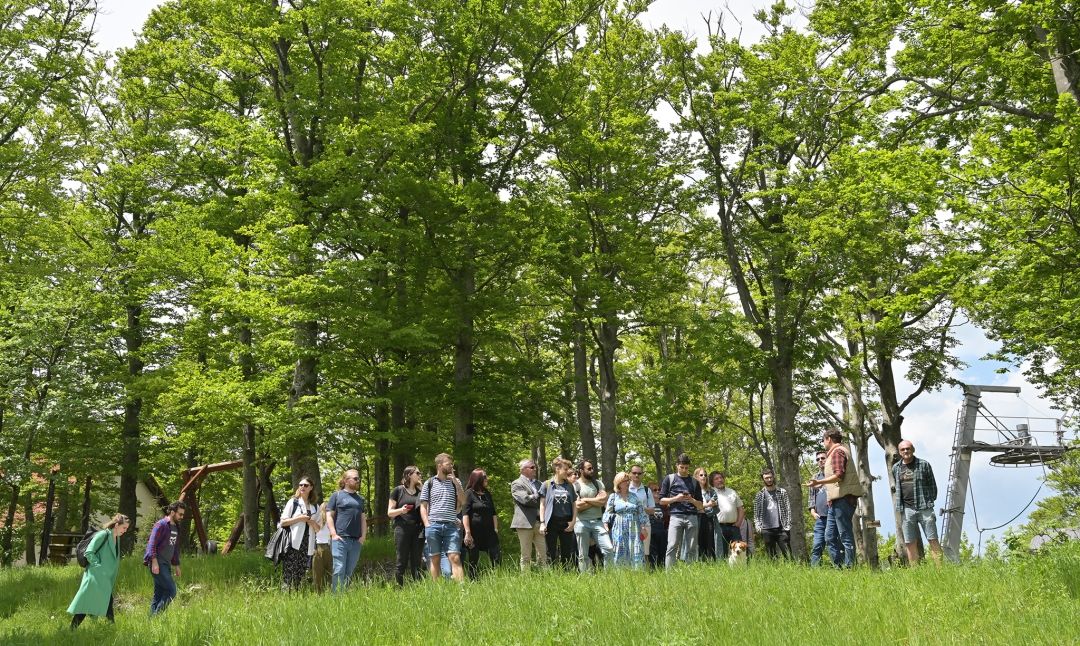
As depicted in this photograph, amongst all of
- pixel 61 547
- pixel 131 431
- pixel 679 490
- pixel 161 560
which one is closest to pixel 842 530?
pixel 679 490

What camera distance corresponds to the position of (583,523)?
12867 mm

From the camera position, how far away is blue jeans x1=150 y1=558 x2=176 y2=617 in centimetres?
1270

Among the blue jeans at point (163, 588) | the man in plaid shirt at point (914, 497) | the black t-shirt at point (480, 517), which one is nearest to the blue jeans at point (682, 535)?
the black t-shirt at point (480, 517)

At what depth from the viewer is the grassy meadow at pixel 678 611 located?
22.2ft

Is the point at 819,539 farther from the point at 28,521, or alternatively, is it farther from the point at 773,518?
the point at 28,521

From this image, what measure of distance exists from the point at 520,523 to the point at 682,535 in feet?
8.12

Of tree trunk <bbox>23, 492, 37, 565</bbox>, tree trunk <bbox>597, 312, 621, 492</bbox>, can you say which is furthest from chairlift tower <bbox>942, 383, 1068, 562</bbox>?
tree trunk <bbox>23, 492, 37, 565</bbox>

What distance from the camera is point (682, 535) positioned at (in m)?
13.5

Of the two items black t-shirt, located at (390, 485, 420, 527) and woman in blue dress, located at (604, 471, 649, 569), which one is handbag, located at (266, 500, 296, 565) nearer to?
black t-shirt, located at (390, 485, 420, 527)

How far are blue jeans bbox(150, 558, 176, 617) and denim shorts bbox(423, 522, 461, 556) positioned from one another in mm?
3867

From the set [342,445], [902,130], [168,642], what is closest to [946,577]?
[168,642]

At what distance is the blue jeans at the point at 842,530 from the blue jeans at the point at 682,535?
205cm

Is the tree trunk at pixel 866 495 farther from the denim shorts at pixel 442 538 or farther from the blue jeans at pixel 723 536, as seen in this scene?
the denim shorts at pixel 442 538

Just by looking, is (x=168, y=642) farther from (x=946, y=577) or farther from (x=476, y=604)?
(x=946, y=577)
